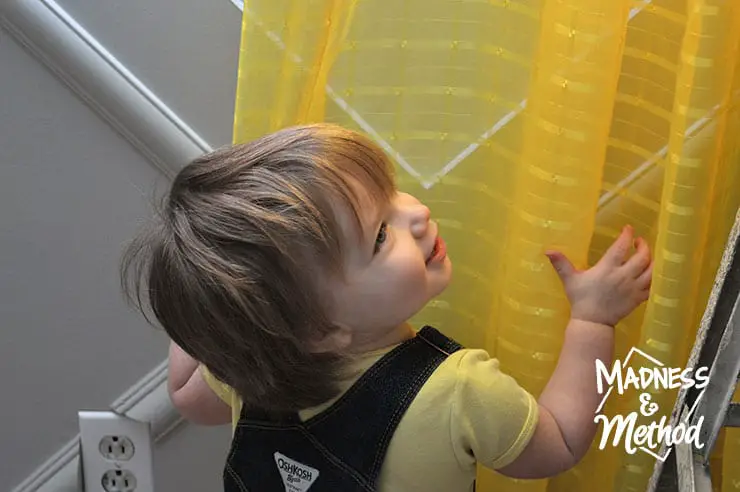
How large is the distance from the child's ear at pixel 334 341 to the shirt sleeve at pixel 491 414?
100 millimetres

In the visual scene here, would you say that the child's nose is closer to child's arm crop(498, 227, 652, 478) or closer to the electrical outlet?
child's arm crop(498, 227, 652, 478)

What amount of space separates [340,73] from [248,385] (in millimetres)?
314

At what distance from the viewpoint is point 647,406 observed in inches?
34.6

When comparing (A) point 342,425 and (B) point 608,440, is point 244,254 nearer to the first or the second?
(A) point 342,425

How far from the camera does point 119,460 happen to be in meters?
1.25

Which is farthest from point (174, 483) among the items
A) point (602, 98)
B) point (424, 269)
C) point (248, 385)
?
point (602, 98)

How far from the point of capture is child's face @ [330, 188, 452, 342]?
815 mm

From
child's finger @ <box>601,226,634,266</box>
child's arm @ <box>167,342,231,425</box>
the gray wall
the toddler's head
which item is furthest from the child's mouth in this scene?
the gray wall

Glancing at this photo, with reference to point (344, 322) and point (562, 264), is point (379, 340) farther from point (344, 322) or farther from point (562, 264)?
point (562, 264)

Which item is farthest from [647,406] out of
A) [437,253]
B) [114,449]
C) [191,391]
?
[114,449]

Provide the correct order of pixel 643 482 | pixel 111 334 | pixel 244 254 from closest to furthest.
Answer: pixel 244 254 → pixel 643 482 → pixel 111 334

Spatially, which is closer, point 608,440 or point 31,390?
point 608,440

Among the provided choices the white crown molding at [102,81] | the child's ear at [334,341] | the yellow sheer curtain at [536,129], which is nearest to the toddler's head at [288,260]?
the child's ear at [334,341]

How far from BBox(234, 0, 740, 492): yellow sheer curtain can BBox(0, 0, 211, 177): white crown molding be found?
298 millimetres
